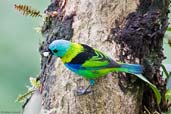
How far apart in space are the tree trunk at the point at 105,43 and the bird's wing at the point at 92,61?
0.32ft

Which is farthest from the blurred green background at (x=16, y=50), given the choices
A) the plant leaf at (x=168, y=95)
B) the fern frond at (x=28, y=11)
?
the plant leaf at (x=168, y=95)

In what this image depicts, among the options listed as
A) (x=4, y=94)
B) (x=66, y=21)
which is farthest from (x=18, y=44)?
(x=66, y=21)

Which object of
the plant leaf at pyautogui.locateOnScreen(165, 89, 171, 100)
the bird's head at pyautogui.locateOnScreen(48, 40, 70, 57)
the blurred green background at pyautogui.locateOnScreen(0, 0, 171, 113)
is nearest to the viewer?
the bird's head at pyautogui.locateOnScreen(48, 40, 70, 57)

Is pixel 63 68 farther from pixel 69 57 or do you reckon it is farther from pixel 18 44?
pixel 18 44

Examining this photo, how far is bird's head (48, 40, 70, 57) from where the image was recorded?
68.8 inches

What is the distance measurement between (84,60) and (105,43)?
0.55 ft

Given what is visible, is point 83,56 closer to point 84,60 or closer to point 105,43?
point 84,60

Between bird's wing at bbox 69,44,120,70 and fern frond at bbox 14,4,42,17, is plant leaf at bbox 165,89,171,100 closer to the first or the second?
bird's wing at bbox 69,44,120,70

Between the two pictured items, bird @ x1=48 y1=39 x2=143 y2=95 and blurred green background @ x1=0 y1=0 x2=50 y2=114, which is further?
blurred green background @ x1=0 y1=0 x2=50 y2=114

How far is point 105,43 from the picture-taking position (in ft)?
6.27

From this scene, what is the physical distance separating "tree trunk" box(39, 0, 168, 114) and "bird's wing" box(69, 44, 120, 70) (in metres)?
0.10

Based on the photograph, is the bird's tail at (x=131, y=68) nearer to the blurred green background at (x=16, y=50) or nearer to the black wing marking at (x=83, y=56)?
the black wing marking at (x=83, y=56)

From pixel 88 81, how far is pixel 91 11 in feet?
0.87

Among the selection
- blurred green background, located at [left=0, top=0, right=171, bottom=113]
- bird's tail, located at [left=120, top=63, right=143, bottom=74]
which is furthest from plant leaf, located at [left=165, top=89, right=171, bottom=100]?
blurred green background, located at [left=0, top=0, right=171, bottom=113]
